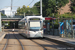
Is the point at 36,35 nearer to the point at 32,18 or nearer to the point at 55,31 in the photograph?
the point at 32,18

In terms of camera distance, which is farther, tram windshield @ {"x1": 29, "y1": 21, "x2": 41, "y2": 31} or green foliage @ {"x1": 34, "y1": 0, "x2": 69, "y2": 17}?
green foliage @ {"x1": 34, "y1": 0, "x2": 69, "y2": 17}

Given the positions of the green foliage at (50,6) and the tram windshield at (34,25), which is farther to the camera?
the green foliage at (50,6)

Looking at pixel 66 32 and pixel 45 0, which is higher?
pixel 45 0

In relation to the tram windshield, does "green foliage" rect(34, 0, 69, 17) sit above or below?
above

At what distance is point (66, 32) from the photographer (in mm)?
24781

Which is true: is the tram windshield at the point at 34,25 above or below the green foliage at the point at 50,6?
below

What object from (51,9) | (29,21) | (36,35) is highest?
(51,9)

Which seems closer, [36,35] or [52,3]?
[36,35]

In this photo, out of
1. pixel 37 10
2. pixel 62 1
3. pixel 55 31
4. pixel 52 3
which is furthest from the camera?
pixel 37 10

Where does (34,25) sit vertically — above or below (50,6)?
below

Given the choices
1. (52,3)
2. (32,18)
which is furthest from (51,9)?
(32,18)

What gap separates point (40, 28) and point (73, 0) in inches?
1898

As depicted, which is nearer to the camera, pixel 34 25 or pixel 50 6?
pixel 34 25

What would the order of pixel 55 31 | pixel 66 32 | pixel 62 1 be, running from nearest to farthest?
1. pixel 66 32
2. pixel 55 31
3. pixel 62 1
